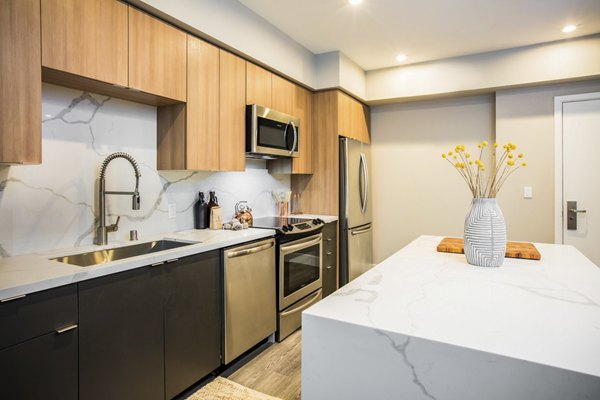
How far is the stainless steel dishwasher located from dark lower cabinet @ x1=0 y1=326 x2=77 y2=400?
0.98m

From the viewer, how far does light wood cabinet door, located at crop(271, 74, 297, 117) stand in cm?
338

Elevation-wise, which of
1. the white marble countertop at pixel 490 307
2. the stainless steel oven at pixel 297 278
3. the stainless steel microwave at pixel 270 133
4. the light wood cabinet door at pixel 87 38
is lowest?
the stainless steel oven at pixel 297 278

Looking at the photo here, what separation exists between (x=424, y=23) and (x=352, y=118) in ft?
4.39

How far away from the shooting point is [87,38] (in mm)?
1837

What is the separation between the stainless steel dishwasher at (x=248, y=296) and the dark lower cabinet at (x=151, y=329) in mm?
86

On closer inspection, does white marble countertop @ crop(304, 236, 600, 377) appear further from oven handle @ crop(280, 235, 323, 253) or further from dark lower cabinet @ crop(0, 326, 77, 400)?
oven handle @ crop(280, 235, 323, 253)

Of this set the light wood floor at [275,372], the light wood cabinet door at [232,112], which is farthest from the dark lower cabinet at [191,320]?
the light wood cabinet door at [232,112]

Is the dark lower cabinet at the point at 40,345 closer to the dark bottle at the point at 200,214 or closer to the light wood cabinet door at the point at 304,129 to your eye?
the dark bottle at the point at 200,214

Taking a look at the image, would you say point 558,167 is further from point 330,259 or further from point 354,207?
point 330,259

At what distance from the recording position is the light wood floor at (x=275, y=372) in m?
2.29

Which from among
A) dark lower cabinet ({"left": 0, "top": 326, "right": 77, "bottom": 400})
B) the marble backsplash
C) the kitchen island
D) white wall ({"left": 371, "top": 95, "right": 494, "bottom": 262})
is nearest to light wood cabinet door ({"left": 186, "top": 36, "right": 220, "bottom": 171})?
the marble backsplash

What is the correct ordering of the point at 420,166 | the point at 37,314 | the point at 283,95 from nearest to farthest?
the point at 37,314
the point at 283,95
the point at 420,166

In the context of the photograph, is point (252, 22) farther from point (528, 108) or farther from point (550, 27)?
point (528, 108)

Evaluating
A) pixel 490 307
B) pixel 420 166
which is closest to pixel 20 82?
pixel 490 307
